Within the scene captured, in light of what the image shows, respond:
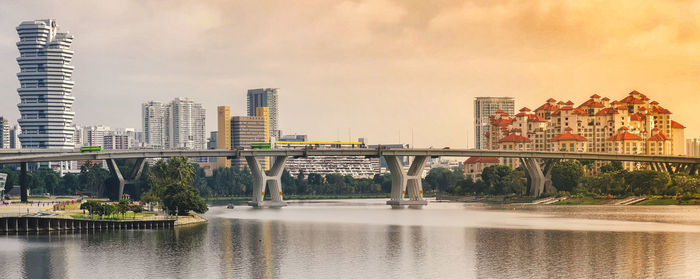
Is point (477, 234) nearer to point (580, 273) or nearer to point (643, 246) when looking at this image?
point (643, 246)

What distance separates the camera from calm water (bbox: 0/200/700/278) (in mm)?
80812

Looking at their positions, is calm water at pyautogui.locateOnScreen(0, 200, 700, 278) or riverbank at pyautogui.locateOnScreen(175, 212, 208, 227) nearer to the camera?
calm water at pyautogui.locateOnScreen(0, 200, 700, 278)

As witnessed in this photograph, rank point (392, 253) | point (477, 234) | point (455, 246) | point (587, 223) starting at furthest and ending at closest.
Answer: point (587, 223)
point (477, 234)
point (455, 246)
point (392, 253)

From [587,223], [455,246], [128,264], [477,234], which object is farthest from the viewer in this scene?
[587,223]

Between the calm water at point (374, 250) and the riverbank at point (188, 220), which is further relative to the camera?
the riverbank at point (188, 220)

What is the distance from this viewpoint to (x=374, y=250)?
98.2m

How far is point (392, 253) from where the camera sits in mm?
95250

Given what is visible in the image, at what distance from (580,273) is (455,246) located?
79.3 feet

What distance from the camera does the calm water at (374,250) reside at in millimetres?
80812

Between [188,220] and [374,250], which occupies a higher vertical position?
[188,220]

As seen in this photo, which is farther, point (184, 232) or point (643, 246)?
point (184, 232)

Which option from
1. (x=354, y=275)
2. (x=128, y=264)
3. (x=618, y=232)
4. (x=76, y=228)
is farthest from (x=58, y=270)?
(x=618, y=232)

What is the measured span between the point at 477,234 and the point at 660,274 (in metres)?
40.3

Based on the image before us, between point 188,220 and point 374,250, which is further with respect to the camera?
point 188,220
